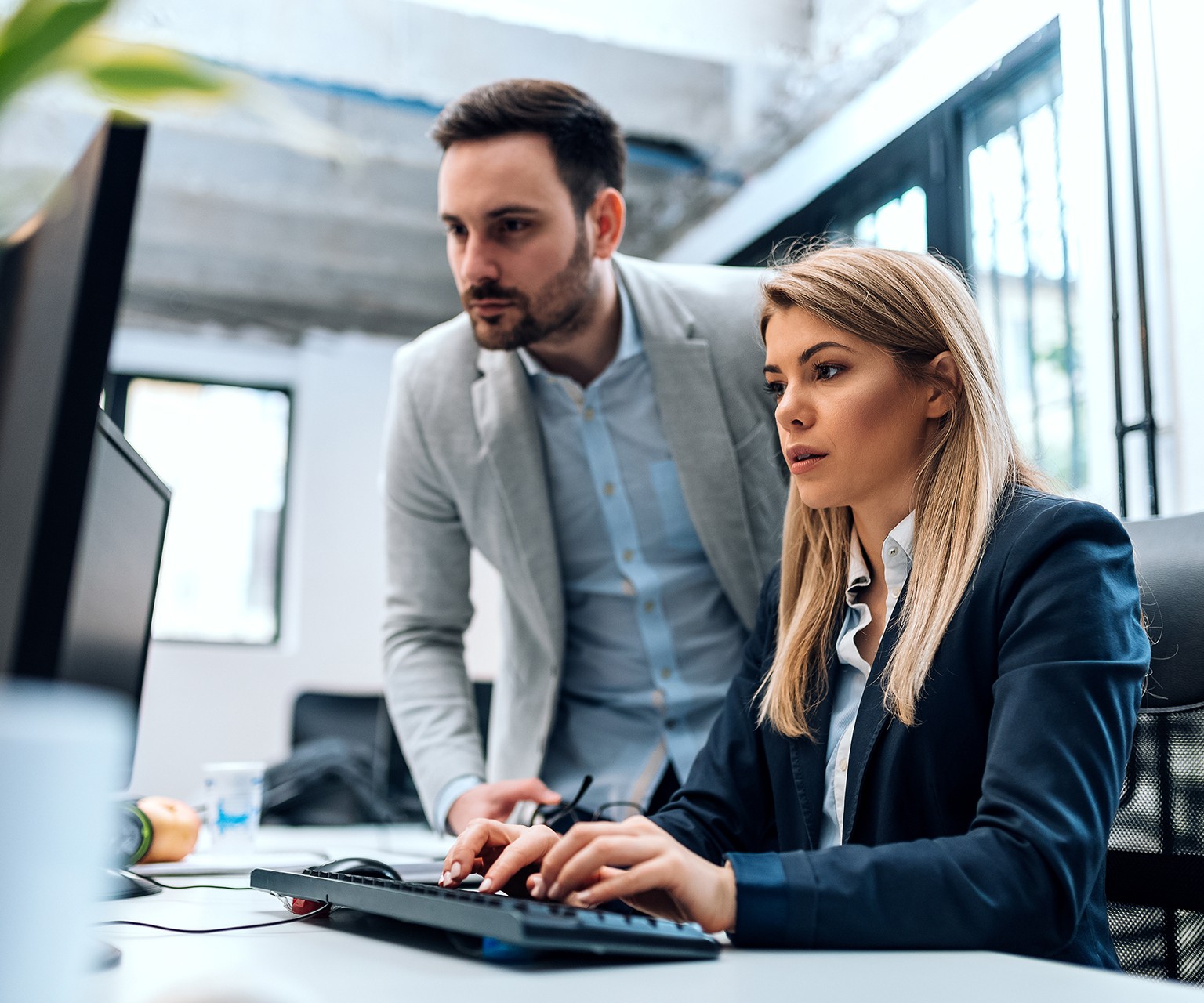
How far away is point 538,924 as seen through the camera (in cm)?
63

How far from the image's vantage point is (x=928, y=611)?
1048mm

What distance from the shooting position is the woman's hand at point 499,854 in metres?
0.91

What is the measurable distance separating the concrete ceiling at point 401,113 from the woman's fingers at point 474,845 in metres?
1.76

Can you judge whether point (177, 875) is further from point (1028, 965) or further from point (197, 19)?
point (197, 19)

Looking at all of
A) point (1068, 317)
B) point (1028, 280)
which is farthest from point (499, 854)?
point (1028, 280)

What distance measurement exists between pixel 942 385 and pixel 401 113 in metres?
3.18

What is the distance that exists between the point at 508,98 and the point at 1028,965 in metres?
1.47


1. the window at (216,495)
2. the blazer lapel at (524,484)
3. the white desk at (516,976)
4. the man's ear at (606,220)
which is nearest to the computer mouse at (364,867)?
the white desk at (516,976)

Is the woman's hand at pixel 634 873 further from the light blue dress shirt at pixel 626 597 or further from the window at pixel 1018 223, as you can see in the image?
the window at pixel 1018 223

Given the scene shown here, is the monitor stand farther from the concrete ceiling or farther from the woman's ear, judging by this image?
the concrete ceiling

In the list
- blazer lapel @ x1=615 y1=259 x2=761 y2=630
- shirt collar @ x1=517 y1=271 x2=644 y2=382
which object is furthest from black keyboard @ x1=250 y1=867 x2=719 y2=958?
shirt collar @ x1=517 y1=271 x2=644 y2=382

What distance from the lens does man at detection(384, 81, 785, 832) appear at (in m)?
1.73

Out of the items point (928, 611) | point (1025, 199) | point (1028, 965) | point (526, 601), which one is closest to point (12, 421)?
point (1028, 965)

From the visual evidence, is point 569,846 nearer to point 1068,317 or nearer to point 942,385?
point 942,385
